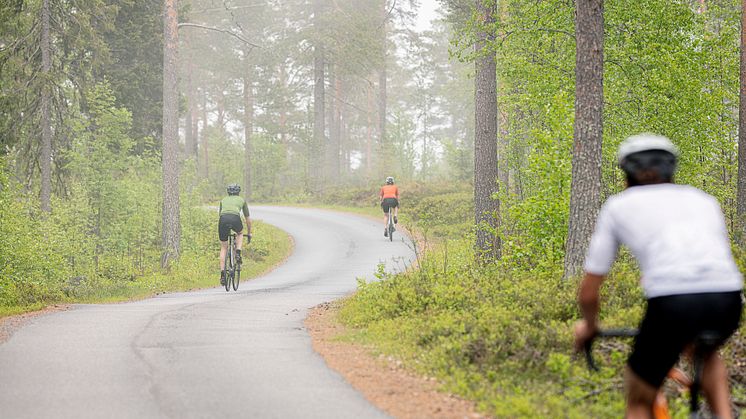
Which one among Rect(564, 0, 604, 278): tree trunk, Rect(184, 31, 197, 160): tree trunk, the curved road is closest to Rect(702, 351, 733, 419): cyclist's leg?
the curved road

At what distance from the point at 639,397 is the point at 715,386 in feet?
1.27

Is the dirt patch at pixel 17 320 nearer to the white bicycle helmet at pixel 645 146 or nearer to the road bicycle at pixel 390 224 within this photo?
the white bicycle helmet at pixel 645 146

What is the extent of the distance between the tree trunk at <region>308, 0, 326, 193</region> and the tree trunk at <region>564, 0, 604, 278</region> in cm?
3495

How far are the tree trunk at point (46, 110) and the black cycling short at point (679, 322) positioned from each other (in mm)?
20995

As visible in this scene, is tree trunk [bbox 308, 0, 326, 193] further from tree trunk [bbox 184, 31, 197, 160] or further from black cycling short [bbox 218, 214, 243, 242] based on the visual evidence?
black cycling short [bbox 218, 214, 243, 242]

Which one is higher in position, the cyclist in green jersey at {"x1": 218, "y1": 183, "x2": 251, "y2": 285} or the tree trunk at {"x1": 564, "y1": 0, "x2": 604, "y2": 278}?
the tree trunk at {"x1": 564, "y1": 0, "x2": 604, "y2": 278}

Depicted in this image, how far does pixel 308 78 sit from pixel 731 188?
38.8 meters

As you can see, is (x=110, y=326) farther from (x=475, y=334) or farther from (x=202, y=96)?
(x=202, y=96)

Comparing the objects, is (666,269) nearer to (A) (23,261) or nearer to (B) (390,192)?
(A) (23,261)

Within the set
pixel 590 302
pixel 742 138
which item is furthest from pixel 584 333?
pixel 742 138

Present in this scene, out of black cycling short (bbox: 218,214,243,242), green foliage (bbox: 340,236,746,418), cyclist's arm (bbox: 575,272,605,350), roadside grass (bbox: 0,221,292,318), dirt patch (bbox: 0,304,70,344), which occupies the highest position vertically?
cyclist's arm (bbox: 575,272,605,350)

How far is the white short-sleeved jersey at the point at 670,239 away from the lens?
140 inches

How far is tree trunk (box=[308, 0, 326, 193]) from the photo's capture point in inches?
1785

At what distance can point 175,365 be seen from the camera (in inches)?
300
